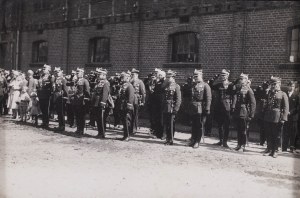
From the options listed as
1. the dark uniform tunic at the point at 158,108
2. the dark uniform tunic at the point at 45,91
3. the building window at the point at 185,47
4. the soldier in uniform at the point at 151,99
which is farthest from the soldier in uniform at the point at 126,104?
the building window at the point at 185,47

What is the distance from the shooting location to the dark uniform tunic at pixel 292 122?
35.5 ft

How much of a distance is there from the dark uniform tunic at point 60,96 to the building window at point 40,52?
9056mm

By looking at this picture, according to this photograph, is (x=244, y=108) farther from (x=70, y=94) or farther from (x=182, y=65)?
(x=70, y=94)

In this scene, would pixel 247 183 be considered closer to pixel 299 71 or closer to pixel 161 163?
pixel 161 163

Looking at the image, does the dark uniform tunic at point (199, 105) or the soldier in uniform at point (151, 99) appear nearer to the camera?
the dark uniform tunic at point (199, 105)

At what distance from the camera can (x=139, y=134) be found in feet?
42.8

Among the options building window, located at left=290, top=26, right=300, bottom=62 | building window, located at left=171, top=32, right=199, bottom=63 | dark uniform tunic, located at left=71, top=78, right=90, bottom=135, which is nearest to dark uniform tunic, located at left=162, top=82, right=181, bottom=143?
dark uniform tunic, located at left=71, top=78, right=90, bottom=135

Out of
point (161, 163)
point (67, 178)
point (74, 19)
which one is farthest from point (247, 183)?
point (74, 19)

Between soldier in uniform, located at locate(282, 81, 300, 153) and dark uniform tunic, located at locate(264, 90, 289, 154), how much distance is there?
98 cm

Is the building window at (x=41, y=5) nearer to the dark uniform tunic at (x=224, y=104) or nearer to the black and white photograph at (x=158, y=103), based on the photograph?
the black and white photograph at (x=158, y=103)

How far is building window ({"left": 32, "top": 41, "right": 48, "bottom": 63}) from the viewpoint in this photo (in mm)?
21859

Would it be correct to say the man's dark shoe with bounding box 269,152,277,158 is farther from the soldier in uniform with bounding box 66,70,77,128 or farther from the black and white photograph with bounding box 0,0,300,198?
the soldier in uniform with bounding box 66,70,77,128

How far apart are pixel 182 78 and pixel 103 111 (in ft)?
15.1

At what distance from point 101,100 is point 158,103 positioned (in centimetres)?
188
